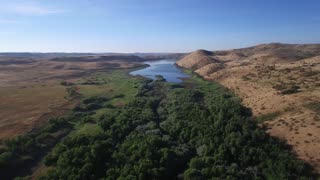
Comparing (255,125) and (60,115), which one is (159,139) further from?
(60,115)

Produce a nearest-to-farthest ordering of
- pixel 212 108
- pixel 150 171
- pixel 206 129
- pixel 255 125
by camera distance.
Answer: pixel 150 171
pixel 206 129
pixel 255 125
pixel 212 108

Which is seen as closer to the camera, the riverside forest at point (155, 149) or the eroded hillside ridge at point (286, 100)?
Answer: the riverside forest at point (155, 149)

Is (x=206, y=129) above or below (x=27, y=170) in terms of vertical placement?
above

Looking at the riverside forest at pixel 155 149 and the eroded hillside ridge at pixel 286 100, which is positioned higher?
the eroded hillside ridge at pixel 286 100

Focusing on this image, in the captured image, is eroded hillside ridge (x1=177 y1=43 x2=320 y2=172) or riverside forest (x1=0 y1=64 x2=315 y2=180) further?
eroded hillside ridge (x1=177 y1=43 x2=320 y2=172)

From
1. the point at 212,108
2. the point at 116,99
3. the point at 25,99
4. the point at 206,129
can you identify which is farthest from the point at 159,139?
the point at 25,99

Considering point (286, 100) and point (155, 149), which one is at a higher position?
point (286, 100)

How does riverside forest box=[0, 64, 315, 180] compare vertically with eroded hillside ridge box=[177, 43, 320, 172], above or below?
below

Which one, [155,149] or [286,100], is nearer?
[155,149]
